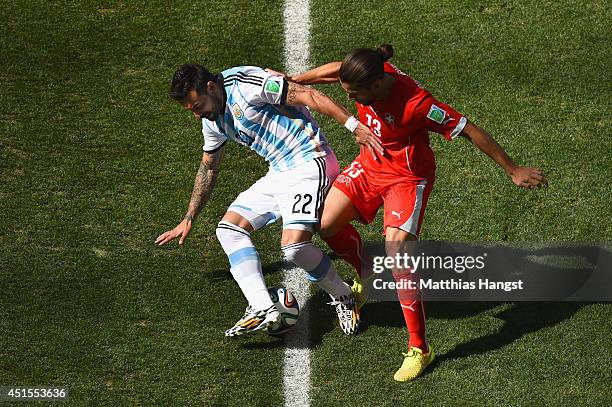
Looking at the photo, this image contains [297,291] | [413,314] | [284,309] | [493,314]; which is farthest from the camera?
[297,291]

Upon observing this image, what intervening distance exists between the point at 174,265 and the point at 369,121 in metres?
2.27

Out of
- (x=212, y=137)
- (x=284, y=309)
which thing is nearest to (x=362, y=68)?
(x=212, y=137)

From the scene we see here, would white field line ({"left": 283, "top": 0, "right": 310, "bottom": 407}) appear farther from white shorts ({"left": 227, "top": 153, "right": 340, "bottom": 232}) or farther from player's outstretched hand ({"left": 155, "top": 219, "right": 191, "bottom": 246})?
player's outstretched hand ({"left": 155, "top": 219, "right": 191, "bottom": 246})

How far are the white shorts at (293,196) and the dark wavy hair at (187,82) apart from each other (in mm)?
979

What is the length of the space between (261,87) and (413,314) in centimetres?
201

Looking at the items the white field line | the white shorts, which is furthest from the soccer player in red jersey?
the white field line

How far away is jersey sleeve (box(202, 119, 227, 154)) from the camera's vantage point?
28.2 feet

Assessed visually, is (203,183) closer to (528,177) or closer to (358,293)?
(358,293)

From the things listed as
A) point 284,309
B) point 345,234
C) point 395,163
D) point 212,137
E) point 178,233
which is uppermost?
point 212,137

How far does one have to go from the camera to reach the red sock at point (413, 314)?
8.23 metres

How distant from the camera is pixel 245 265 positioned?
8.57 meters

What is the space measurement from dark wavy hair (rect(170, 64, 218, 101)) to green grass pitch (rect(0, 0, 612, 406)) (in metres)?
1.85

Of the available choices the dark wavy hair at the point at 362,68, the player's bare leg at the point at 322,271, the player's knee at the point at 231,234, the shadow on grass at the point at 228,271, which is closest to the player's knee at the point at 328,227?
the player's bare leg at the point at 322,271

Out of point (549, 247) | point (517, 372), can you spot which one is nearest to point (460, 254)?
point (549, 247)
